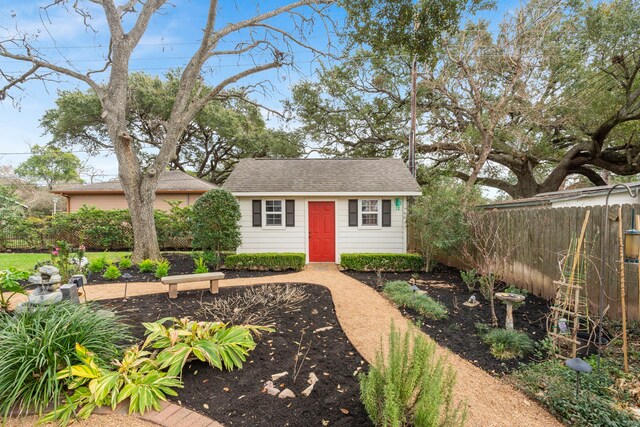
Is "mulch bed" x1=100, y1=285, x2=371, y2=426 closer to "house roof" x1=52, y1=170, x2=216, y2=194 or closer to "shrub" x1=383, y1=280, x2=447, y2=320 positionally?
"shrub" x1=383, y1=280, x2=447, y2=320

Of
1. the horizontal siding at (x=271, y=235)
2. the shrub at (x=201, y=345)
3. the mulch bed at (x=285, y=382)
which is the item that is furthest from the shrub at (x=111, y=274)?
the shrub at (x=201, y=345)

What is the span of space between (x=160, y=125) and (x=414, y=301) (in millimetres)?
20215

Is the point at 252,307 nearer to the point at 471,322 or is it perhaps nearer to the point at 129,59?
the point at 471,322

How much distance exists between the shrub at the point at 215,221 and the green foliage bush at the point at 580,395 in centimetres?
770

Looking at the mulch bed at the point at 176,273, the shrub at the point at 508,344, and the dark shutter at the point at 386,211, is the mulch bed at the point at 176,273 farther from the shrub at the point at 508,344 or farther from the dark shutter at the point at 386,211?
the shrub at the point at 508,344

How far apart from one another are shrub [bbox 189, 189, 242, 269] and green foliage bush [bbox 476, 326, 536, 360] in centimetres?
723

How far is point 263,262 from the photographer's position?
908cm

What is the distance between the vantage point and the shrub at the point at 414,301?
483 cm

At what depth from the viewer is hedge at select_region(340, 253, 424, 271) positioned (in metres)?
8.98

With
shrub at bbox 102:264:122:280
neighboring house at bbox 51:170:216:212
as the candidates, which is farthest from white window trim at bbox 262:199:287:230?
neighboring house at bbox 51:170:216:212

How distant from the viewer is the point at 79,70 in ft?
32.1

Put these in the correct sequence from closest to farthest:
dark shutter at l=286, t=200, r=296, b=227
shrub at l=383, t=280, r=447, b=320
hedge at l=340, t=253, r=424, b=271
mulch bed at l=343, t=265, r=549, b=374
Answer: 1. mulch bed at l=343, t=265, r=549, b=374
2. shrub at l=383, t=280, r=447, b=320
3. hedge at l=340, t=253, r=424, b=271
4. dark shutter at l=286, t=200, r=296, b=227

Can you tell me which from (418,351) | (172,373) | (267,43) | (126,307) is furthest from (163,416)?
(267,43)

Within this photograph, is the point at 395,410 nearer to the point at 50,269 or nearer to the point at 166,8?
the point at 50,269
